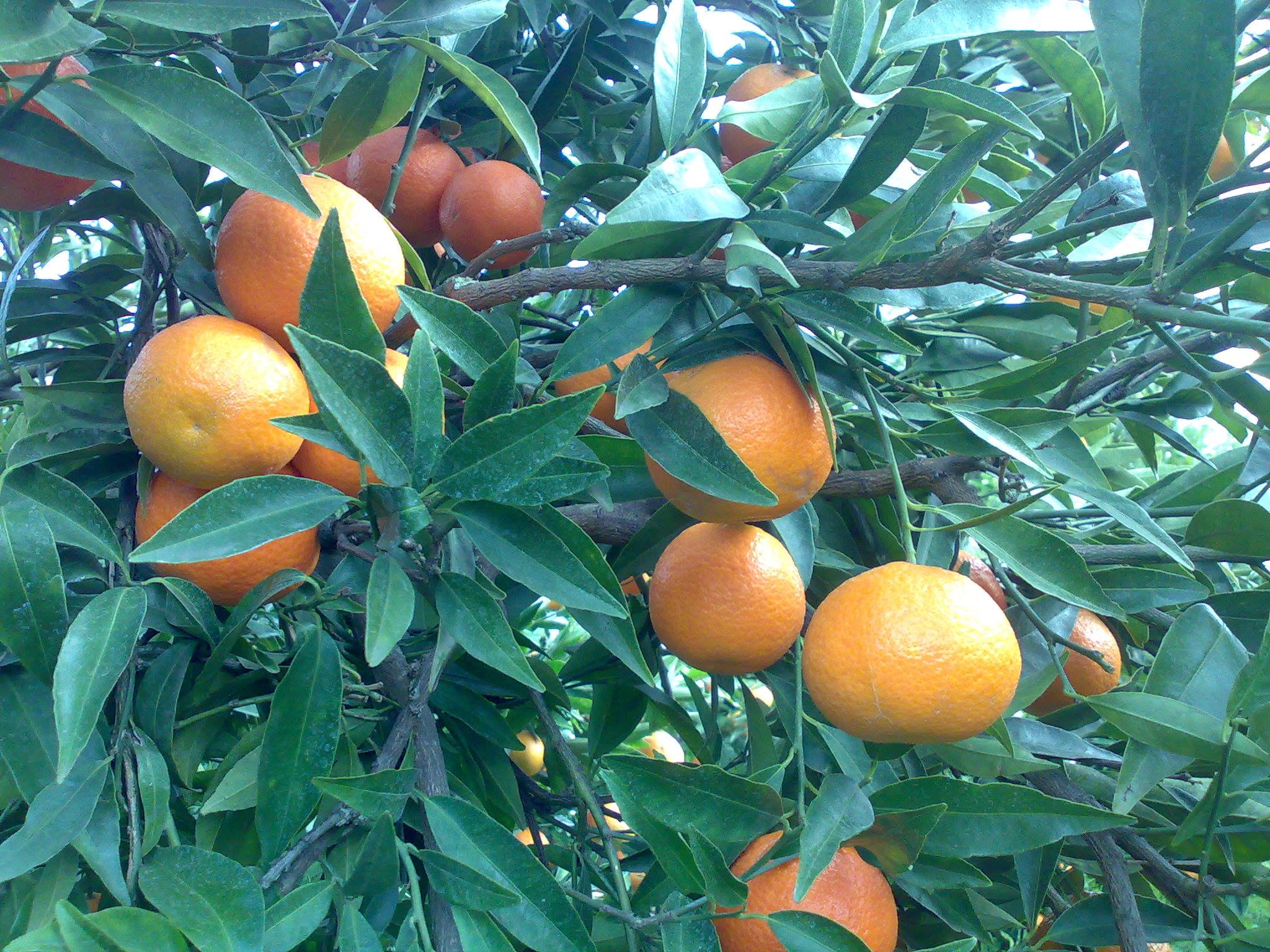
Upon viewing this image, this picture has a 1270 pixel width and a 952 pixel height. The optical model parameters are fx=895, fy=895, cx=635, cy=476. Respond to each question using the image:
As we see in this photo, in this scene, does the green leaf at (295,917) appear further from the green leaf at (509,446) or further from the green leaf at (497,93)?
the green leaf at (497,93)

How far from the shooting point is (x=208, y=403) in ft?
2.47

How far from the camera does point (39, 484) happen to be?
0.79 metres

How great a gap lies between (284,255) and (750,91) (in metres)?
0.81

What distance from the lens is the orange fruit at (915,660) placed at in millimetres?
748

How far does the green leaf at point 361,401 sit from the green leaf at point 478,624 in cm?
10

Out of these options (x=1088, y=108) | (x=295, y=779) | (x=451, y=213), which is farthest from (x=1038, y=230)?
(x=295, y=779)

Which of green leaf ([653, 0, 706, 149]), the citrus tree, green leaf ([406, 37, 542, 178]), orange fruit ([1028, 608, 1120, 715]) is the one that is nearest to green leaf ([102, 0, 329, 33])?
the citrus tree

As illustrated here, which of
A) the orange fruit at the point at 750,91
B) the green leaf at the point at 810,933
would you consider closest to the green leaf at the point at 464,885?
the green leaf at the point at 810,933

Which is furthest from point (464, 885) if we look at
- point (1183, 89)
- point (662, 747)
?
point (662, 747)

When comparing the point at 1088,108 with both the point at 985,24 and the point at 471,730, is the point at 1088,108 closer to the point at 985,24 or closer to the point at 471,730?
the point at 985,24

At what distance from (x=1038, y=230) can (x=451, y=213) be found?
784 mm

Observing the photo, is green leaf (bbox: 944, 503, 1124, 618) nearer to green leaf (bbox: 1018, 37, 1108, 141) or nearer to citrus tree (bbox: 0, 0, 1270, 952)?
citrus tree (bbox: 0, 0, 1270, 952)

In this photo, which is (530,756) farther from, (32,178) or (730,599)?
(32,178)

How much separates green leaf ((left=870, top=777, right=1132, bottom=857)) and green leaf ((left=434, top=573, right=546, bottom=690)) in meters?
0.37
